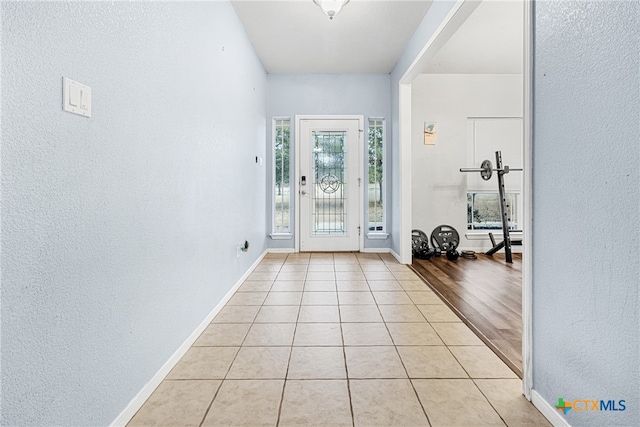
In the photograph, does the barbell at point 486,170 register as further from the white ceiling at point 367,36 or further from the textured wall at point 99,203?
the textured wall at point 99,203

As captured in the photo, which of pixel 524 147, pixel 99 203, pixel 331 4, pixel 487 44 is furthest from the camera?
pixel 487 44

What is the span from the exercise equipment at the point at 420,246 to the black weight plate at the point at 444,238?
0.55 feet

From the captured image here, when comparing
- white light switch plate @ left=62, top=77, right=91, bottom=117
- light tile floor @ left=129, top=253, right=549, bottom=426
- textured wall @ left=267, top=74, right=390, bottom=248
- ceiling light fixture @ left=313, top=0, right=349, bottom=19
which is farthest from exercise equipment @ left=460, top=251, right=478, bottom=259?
white light switch plate @ left=62, top=77, right=91, bottom=117

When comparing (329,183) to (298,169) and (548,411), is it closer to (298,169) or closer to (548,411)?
(298,169)

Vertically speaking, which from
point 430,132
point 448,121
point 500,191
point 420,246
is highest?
point 448,121

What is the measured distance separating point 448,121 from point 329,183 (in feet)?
6.31

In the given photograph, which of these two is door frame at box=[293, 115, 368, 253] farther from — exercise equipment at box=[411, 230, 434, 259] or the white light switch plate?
the white light switch plate

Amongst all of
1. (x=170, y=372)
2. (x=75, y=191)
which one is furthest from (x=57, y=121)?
(x=170, y=372)

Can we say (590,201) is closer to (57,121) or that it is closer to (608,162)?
(608,162)

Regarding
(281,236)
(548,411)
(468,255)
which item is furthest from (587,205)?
(281,236)

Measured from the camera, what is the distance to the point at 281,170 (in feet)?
16.1

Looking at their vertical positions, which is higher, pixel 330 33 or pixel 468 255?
pixel 330 33

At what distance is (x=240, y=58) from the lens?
3.25 m

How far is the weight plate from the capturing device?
A: 4.56 meters
